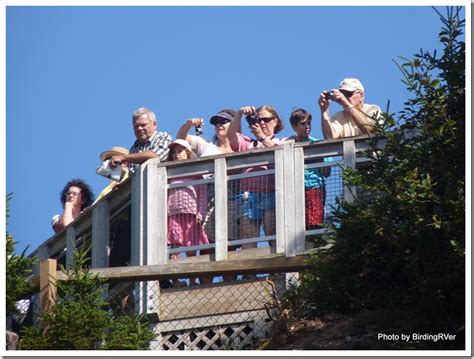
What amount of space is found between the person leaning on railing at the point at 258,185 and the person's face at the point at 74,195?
1.89 metres

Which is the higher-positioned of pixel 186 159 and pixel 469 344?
pixel 186 159

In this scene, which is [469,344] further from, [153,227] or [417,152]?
[153,227]

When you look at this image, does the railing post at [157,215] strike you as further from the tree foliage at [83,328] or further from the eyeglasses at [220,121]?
the tree foliage at [83,328]

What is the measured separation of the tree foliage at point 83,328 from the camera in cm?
2172

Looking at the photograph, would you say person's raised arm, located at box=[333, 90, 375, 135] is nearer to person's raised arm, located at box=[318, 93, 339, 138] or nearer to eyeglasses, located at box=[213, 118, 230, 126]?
person's raised arm, located at box=[318, 93, 339, 138]

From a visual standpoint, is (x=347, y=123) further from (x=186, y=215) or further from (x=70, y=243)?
(x=70, y=243)

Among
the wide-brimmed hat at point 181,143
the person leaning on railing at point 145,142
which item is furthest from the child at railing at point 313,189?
the person leaning on railing at point 145,142

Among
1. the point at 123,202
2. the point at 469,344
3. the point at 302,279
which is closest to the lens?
the point at 469,344

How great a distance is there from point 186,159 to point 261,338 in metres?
2.32

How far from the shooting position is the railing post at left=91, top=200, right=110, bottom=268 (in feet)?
80.4

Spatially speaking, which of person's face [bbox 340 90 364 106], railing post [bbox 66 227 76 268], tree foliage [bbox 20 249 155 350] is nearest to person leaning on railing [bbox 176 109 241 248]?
person's face [bbox 340 90 364 106]

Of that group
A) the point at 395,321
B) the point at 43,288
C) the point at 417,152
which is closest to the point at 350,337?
the point at 395,321

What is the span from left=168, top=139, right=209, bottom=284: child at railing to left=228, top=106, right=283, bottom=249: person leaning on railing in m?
0.43

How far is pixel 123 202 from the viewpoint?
971 inches
